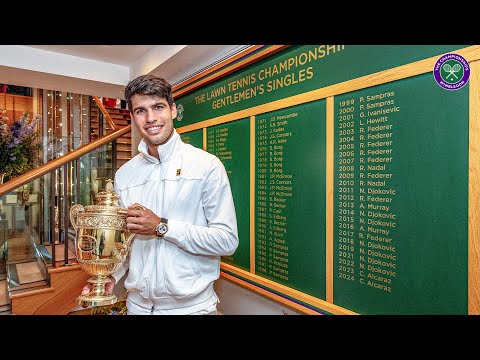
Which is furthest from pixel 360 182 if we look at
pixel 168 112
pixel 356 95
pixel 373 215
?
pixel 168 112

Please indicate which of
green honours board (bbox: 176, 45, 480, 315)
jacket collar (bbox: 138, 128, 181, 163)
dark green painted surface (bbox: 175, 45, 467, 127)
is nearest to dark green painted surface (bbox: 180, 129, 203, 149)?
dark green painted surface (bbox: 175, 45, 467, 127)

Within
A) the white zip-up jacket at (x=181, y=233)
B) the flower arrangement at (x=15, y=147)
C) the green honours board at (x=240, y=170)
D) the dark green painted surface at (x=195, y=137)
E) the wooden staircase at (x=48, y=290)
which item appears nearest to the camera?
the white zip-up jacket at (x=181, y=233)

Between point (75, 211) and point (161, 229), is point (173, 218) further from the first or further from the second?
point (75, 211)

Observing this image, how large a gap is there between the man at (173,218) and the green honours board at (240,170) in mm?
876

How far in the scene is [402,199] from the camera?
135 cm

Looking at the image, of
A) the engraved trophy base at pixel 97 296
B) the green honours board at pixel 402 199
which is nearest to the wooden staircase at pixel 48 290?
the engraved trophy base at pixel 97 296

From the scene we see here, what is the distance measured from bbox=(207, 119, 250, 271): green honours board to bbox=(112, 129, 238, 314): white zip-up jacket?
872 mm

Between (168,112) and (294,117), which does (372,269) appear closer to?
(294,117)

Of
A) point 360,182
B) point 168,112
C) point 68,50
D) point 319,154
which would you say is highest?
point 68,50

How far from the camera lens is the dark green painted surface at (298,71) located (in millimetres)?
1399

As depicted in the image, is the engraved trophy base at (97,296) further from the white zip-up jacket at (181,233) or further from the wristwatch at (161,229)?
the wristwatch at (161,229)

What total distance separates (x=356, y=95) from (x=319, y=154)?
350mm

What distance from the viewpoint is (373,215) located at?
1.46 m
